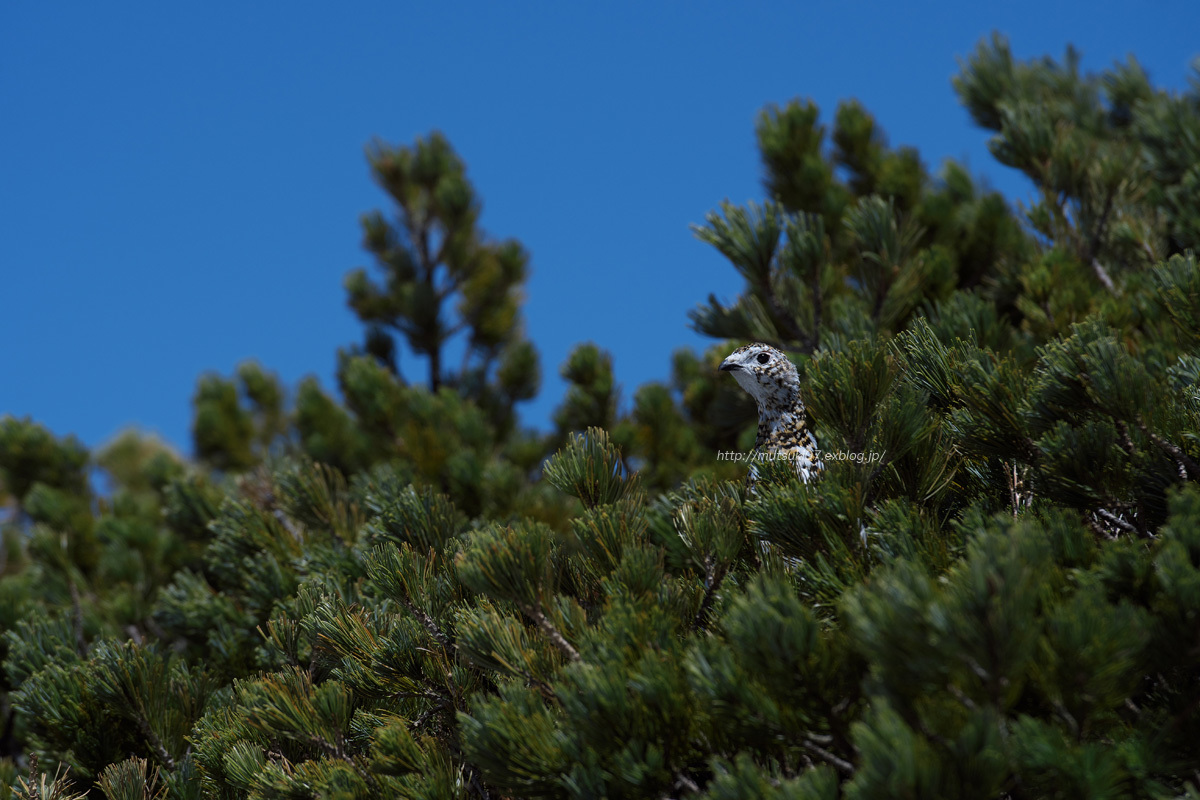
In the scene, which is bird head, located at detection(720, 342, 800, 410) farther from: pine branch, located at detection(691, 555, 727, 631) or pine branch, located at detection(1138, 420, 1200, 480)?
pine branch, located at detection(1138, 420, 1200, 480)

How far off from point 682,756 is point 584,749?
0.22 metres

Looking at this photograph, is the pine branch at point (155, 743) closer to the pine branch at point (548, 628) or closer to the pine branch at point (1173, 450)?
the pine branch at point (548, 628)

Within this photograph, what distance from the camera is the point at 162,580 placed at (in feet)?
18.2

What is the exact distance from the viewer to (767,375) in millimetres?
3387

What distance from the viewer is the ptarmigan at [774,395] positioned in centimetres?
331

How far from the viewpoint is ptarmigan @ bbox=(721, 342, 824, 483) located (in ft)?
10.9

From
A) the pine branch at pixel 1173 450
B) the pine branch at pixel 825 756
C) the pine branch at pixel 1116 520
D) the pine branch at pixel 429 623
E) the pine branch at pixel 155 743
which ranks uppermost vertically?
the pine branch at pixel 1173 450

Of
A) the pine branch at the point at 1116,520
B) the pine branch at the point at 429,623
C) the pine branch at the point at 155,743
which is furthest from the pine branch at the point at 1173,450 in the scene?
the pine branch at the point at 155,743

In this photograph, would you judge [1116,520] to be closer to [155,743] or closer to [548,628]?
[548,628]

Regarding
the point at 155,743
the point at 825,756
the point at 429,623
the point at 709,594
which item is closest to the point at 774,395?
the point at 709,594

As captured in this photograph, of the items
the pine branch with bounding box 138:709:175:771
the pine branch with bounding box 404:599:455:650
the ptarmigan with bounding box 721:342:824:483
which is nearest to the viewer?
the pine branch with bounding box 404:599:455:650

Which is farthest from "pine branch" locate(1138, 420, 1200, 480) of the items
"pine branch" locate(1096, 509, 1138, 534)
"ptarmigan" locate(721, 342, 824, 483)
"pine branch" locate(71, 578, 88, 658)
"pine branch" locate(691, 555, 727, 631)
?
"pine branch" locate(71, 578, 88, 658)

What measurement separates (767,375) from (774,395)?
0.07 metres

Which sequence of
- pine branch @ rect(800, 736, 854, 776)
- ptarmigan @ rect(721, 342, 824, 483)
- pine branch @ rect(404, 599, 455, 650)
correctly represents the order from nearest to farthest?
pine branch @ rect(800, 736, 854, 776) → pine branch @ rect(404, 599, 455, 650) → ptarmigan @ rect(721, 342, 824, 483)
